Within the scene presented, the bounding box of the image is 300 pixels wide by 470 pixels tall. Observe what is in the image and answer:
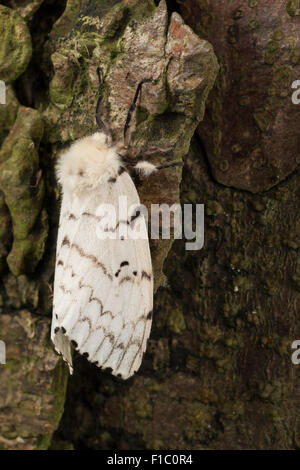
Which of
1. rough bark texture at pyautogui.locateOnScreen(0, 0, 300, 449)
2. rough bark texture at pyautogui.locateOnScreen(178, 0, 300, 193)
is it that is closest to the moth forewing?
rough bark texture at pyautogui.locateOnScreen(0, 0, 300, 449)

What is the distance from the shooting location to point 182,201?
137 centimetres

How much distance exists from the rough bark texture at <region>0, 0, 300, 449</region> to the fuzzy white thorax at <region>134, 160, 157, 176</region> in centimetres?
3

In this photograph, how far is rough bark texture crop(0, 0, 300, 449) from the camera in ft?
3.89

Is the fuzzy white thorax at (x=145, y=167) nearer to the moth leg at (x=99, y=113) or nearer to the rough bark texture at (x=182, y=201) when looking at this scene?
the rough bark texture at (x=182, y=201)

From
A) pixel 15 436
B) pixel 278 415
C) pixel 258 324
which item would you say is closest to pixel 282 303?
pixel 258 324

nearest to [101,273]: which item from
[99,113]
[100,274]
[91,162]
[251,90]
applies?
[100,274]

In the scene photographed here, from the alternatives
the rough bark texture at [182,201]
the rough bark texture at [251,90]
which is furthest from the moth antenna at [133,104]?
the rough bark texture at [251,90]

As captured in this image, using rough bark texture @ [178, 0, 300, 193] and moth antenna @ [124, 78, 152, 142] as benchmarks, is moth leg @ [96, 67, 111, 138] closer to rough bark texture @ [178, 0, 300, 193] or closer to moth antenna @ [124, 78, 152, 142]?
moth antenna @ [124, 78, 152, 142]
